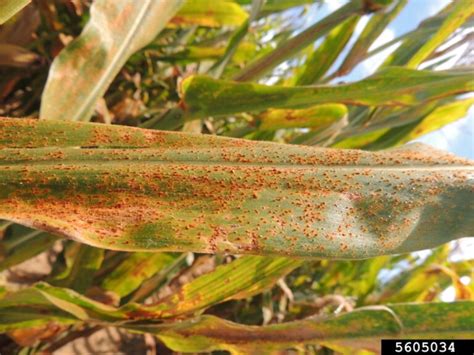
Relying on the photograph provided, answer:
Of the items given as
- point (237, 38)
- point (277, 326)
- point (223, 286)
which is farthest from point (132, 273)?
point (237, 38)

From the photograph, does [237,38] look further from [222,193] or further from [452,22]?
[222,193]

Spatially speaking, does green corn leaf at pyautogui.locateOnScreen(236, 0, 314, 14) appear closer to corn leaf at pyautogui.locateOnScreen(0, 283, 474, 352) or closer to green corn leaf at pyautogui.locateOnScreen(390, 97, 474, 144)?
green corn leaf at pyautogui.locateOnScreen(390, 97, 474, 144)

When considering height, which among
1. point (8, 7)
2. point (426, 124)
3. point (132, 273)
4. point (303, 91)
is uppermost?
point (8, 7)

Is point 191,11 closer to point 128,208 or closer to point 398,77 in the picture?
point 398,77

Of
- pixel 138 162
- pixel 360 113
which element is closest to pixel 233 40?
pixel 360 113

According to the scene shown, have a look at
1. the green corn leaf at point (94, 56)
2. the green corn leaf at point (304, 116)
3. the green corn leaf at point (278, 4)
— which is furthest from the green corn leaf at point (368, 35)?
the green corn leaf at point (94, 56)

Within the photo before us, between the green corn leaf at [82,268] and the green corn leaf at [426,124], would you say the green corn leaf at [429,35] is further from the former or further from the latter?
the green corn leaf at [82,268]

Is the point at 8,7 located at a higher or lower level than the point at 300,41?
higher

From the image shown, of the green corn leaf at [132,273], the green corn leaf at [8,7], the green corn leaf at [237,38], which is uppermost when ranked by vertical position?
A: the green corn leaf at [8,7]
